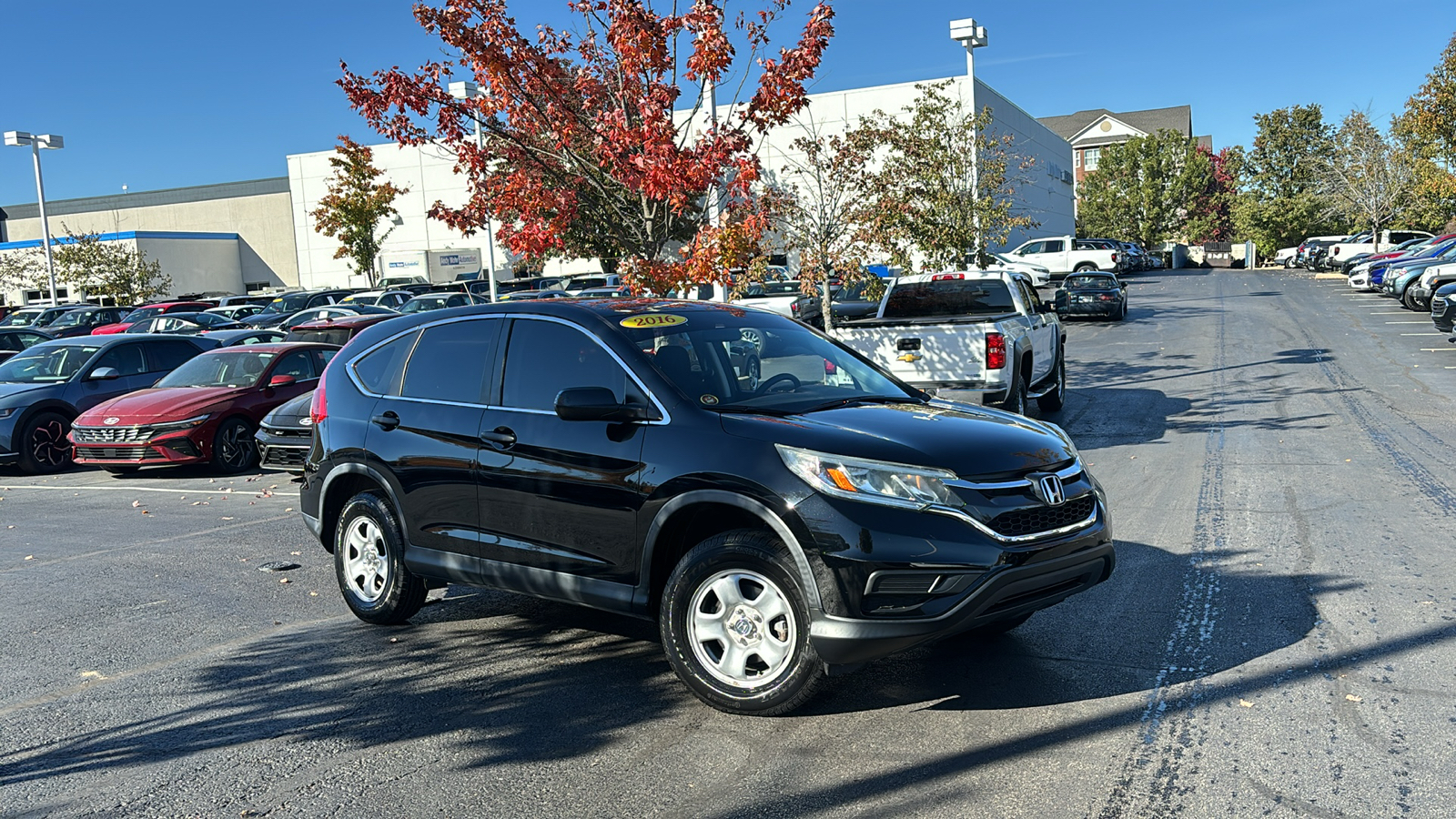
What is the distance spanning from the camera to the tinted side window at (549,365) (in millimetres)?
5570

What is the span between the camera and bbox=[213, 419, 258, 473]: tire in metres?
13.7

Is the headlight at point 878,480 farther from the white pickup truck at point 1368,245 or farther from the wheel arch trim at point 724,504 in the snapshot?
the white pickup truck at point 1368,245

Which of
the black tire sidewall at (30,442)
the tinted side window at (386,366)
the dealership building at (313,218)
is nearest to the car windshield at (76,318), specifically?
the dealership building at (313,218)

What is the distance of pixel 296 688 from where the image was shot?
5473 mm

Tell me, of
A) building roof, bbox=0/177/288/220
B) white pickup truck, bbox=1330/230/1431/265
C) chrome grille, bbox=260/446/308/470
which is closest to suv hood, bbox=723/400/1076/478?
chrome grille, bbox=260/446/308/470

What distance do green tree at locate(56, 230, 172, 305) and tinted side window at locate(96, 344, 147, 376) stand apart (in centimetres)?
3665

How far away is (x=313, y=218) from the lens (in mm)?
57438

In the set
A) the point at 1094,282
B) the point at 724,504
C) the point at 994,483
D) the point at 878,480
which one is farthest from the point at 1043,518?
the point at 1094,282

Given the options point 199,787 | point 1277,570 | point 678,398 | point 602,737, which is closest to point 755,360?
point 678,398

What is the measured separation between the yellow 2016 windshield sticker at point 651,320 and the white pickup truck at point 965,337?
5325 mm

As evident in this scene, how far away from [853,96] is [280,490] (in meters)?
33.8

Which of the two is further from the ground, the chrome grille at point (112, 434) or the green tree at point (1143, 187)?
the green tree at point (1143, 187)

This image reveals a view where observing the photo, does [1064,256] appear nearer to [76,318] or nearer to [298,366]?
[76,318]

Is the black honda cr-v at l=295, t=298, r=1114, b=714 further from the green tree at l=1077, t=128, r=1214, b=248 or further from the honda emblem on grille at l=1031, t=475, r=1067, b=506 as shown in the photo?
the green tree at l=1077, t=128, r=1214, b=248
